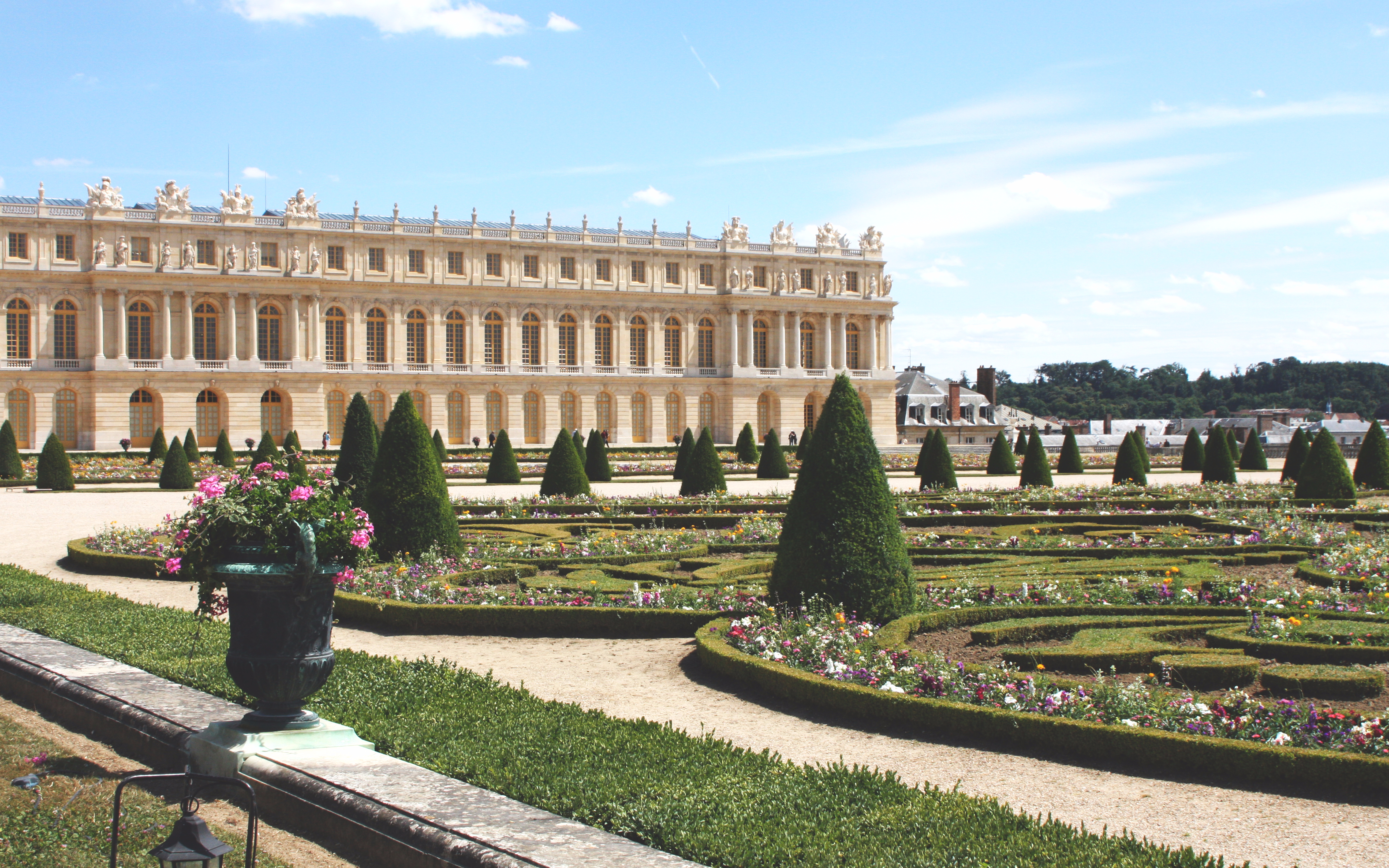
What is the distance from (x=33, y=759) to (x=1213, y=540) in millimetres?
12082

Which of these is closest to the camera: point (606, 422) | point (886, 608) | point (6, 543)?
point (886, 608)

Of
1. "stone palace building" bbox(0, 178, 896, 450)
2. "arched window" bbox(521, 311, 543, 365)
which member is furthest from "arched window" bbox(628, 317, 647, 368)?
"arched window" bbox(521, 311, 543, 365)

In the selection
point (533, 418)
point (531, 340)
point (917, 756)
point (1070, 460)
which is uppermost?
point (531, 340)

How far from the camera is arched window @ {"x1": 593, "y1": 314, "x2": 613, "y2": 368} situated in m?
55.0

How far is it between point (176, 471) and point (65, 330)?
78.6 ft

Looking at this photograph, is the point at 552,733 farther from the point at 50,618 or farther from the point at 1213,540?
the point at 1213,540

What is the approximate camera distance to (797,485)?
8.88 m

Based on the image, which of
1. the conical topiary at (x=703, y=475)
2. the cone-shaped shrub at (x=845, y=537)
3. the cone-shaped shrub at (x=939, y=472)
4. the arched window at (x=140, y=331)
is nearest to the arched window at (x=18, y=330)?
the arched window at (x=140, y=331)

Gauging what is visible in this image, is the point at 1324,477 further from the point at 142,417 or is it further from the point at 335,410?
the point at 142,417

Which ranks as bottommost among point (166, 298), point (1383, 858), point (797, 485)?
point (1383, 858)

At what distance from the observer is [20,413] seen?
45594 millimetres

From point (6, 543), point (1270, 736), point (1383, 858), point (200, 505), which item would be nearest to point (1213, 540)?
point (1270, 736)

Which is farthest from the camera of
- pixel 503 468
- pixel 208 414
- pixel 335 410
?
pixel 335 410

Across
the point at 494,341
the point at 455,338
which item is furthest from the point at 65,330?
the point at 494,341
